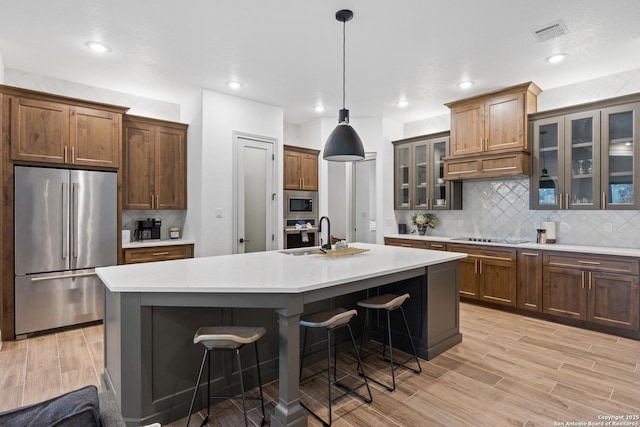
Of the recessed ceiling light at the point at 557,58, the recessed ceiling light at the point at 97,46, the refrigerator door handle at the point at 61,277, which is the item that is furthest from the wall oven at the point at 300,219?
the recessed ceiling light at the point at 557,58

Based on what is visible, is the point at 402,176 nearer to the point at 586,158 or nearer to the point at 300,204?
the point at 300,204

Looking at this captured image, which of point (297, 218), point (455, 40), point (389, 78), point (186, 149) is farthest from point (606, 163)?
point (186, 149)

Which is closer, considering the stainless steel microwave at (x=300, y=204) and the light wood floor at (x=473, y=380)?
the light wood floor at (x=473, y=380)

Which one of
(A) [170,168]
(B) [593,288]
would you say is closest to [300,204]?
(A) [170,168]

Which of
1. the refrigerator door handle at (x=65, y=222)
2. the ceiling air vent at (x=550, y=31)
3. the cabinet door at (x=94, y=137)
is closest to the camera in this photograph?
the ceiling air vent at (x=550, y=31)

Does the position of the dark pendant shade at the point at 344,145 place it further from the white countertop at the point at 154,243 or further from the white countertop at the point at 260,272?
the white countertop at the point at 154,243

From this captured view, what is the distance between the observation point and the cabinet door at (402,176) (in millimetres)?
5672

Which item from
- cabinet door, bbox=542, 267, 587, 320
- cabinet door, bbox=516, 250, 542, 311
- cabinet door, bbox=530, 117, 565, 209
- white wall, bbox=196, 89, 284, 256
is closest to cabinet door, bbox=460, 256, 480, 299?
cabinet door, bbox=516, 250, 542, 311

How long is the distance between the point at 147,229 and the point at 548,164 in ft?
17.2

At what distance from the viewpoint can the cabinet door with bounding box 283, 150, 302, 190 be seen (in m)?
5.41

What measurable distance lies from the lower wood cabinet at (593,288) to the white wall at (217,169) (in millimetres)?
4011

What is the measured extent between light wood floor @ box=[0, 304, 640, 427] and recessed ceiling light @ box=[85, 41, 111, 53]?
2929 millimetres

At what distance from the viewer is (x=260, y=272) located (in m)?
2.33

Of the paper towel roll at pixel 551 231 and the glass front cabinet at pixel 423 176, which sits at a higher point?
the glass front cabinet at pixel 423 176
